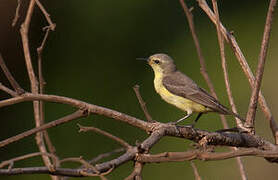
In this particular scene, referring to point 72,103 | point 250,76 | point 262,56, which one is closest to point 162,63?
point 250,76

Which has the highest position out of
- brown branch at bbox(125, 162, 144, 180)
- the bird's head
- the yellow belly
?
the bird's head

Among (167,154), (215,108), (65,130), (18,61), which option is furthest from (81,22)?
(167,154)

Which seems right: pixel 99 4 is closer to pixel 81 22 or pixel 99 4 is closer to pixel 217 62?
pixel 81 22

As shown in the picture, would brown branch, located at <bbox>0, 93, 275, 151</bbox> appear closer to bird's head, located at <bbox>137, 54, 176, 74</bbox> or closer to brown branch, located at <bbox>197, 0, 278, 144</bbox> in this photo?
brown branch, located at <bbox>197, 0, 278, 144</bbox>

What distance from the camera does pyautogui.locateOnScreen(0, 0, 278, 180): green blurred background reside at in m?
5.25

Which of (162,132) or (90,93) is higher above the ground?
(90,93)

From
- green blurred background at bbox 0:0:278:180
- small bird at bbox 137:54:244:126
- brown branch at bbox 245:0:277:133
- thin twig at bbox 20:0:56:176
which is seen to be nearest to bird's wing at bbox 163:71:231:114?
small bird at bbox 137:54:244:126

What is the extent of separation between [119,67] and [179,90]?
3.86 ft

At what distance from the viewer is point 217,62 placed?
19.3 ft

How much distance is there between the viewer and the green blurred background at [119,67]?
525 centimetres

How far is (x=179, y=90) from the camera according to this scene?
4.91 metres

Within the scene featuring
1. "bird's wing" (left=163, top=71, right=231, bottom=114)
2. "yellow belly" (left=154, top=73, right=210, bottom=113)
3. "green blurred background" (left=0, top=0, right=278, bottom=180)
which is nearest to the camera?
"bird's wing" (left=163, top=71, right=231, bottom=114)

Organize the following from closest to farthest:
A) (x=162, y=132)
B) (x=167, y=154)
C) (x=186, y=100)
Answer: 1. (x=167, y=154)
2. (x=162, y=132)
3. (x=186, y=100)

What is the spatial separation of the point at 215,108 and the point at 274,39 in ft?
8.02
